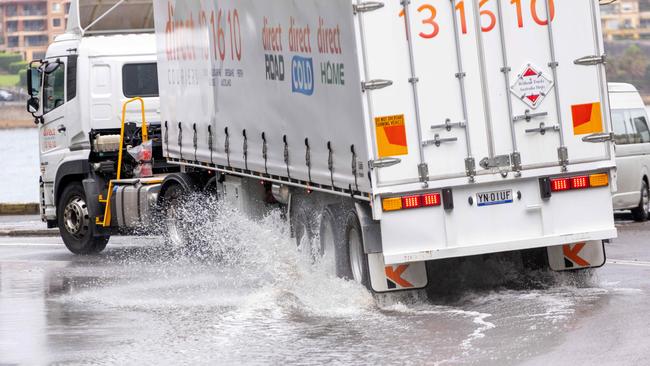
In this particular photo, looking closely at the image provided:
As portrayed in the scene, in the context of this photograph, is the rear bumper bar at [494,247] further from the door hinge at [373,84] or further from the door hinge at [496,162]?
the door hinge at [373,84]

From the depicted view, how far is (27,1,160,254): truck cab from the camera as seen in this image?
21.2 m

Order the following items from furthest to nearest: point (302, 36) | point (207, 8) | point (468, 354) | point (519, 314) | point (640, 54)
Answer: point (640, 54), point (207, 8), point (302, 36), point (519, 314), point (468, 354)

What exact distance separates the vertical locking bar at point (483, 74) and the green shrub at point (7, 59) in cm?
10737

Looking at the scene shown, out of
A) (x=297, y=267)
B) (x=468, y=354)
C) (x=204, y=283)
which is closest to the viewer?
(x=468, y=354)

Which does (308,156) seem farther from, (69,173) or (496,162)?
(69,173)

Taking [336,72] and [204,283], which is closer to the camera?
[336,72]

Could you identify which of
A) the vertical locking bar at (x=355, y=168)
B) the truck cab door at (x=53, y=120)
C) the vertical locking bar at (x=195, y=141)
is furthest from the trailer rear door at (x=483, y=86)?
the truck cab door at (x=53, y=120)

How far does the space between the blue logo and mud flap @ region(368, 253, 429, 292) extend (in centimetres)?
206

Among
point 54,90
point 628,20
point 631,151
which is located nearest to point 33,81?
point 54,90

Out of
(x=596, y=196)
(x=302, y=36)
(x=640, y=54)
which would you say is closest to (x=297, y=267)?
(x=302, y=36)

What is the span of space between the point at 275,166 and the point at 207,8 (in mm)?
3069

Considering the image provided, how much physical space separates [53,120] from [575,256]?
10690mm

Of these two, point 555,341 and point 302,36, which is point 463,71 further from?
point 555,341

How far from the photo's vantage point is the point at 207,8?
699 inches
